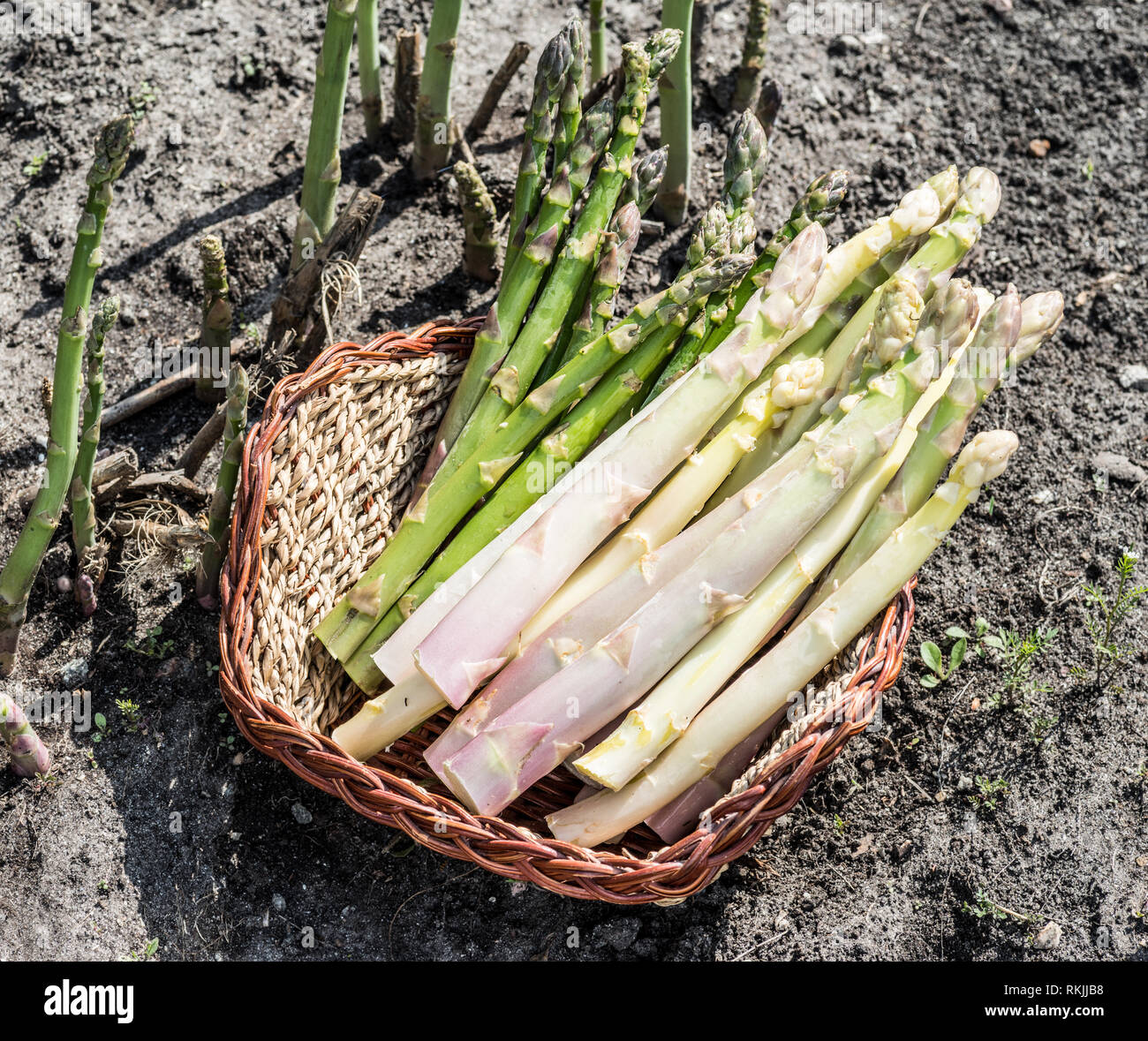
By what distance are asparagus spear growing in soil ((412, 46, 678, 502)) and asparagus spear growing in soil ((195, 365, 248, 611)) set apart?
0.56 m

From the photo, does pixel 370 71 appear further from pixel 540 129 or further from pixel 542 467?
pixel 542 467

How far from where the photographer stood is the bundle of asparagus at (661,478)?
278 centimetres

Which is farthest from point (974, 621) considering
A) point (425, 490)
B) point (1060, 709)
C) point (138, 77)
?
point (138, 77)

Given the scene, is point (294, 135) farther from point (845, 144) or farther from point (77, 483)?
point (845, 144)

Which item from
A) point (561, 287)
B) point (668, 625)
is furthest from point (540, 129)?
point (668, 625)

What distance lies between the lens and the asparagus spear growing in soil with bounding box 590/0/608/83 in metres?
3.83

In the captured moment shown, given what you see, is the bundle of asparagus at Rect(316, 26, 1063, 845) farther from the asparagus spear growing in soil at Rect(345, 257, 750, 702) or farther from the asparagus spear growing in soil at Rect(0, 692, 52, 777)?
the asparagus spear growing in soil at Rect(0, 692, 52, 777)

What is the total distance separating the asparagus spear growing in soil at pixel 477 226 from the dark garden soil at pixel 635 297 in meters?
0.11

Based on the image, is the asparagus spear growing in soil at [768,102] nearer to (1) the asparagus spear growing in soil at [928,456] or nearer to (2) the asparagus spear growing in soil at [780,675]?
(1) the asparagus spear growing in soil at [928,456]

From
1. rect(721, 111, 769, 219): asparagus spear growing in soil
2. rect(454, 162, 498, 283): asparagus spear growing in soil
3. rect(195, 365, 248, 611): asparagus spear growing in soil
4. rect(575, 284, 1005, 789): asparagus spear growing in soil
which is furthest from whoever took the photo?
rect(454, 162, 498, 283): asparagus spear growing in soil

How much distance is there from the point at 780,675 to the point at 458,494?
101 centimetres

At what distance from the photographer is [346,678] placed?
3275 millimetres

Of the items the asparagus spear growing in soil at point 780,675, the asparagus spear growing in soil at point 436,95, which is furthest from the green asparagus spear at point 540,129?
the asparagus spear growing in soil at point 780,675

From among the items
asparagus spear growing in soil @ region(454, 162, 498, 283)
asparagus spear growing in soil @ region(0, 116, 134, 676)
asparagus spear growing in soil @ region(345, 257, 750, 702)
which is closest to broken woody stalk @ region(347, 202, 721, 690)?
asparagus spear growing in soil @ region(345, 257, 750, 702)
